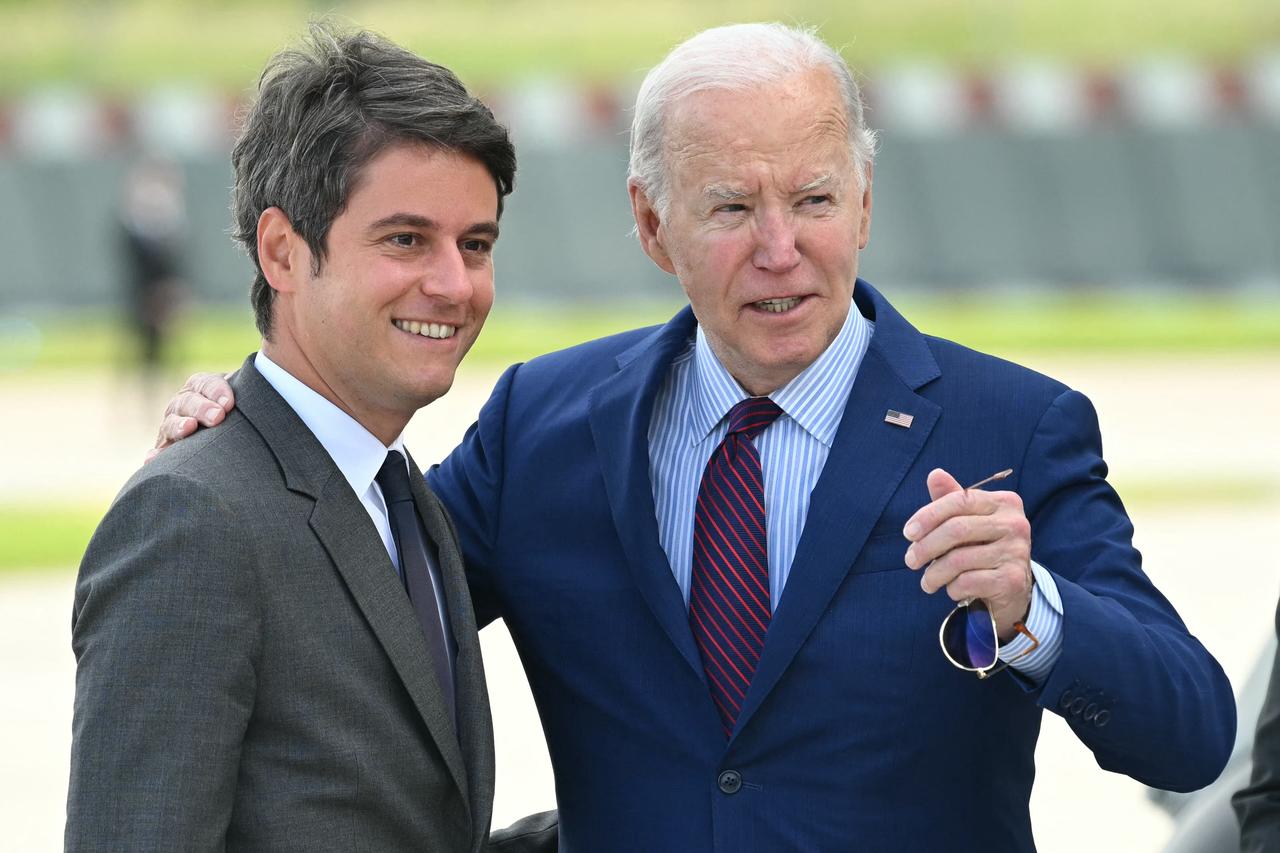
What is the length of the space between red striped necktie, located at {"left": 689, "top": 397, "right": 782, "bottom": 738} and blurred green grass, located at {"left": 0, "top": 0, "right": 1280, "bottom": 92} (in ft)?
84.7

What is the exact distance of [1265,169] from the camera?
24422 mm

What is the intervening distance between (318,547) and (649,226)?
87 cm

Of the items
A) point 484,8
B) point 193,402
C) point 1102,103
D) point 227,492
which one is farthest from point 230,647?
point 484,8

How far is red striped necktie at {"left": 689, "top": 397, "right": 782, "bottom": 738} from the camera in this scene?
106 inches

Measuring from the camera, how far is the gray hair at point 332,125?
2490mm

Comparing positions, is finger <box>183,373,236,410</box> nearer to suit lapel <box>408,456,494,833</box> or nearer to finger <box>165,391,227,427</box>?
finger <box>165,391,227,427</box>

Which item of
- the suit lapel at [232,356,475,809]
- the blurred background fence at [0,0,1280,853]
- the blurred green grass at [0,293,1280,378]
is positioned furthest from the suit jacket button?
the blurred green grass at [0,293,1280,378]

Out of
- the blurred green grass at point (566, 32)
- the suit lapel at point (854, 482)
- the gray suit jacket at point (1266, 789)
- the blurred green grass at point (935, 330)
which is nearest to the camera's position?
the gray suit jacket at point (1266, 789)

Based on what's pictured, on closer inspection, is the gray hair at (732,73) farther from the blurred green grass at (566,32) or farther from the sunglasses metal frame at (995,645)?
the blurred green grass at (566,32)

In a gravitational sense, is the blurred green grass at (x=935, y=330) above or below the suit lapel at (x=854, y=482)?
above

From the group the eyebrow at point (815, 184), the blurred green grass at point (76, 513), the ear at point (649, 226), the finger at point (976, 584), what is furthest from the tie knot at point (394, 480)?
the blurred green grass at point (76, 513)

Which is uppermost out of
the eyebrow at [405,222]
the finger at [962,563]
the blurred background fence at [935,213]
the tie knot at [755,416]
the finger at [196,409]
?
the blurred background fence at [935,213]

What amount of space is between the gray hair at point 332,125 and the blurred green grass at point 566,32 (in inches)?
1023

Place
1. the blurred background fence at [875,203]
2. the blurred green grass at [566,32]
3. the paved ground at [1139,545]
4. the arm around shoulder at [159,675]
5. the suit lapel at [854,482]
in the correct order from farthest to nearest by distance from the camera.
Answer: the blurred green grass at [566,32] → the blurred background fence at [875,203] → the paved ground at [1139,545] → the suit lapel at [854,482] → the arm around shoulder at [159,675]
